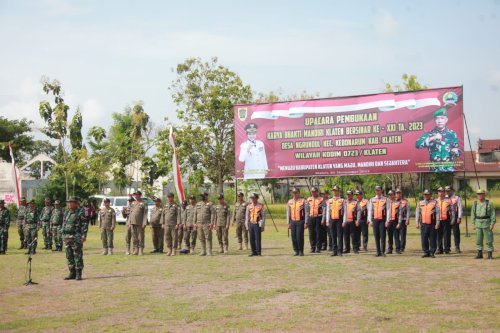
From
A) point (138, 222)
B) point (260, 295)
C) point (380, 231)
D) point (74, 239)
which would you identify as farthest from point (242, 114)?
point (260, 295)

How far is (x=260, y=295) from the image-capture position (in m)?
10.6

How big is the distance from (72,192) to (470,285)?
116ft

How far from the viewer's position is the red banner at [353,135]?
2234cm

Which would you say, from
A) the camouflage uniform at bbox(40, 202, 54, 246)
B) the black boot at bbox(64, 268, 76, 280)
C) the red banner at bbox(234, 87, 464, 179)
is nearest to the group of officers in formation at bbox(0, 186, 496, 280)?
the camouflage uniform at bbox(40, 202, 54, 246)

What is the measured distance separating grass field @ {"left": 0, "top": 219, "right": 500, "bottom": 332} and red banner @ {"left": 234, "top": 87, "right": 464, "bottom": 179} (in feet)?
21.3

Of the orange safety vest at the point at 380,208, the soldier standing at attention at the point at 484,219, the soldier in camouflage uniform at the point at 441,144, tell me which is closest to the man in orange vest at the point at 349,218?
the orange safety vest at the point at 380,208

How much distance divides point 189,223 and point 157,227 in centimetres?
132

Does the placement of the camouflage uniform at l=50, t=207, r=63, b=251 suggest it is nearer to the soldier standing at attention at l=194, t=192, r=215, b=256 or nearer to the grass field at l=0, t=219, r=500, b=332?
the grass field at l=0, t=219, r=500, b=332

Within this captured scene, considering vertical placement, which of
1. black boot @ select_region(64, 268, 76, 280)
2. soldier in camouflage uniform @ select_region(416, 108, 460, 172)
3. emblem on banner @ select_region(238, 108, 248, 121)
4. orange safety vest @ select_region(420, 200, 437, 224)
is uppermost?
emblem on banner @ select_region(238, 108, 248, 121)

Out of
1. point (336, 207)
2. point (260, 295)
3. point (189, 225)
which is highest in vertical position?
point (336, 207)

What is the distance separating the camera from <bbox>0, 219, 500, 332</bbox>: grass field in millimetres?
8352

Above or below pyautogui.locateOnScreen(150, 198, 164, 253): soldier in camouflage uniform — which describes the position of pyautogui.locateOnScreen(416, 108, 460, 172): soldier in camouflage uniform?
above

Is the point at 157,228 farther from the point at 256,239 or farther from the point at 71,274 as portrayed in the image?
the point at 71,274

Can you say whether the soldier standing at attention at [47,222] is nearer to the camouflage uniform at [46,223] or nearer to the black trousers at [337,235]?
the camouflage uniform at [46,223]
